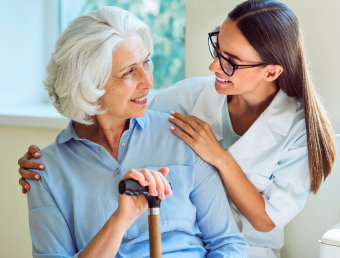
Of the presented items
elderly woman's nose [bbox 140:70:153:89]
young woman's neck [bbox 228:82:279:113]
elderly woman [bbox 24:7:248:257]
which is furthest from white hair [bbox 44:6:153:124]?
young woman's neck [bbox 228:82:279:113]

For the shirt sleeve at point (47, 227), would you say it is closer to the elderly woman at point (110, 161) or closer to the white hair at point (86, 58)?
the elderly woman at point (110, 161)

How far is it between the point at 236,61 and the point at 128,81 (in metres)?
0.36

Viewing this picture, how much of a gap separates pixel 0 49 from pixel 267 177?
1.96 m

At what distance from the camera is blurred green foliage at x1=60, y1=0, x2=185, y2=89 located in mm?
2977

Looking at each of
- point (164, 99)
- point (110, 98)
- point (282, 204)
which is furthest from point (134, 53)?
point (282, 204)

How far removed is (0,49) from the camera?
3.12 m

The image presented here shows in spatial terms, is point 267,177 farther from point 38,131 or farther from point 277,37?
point 38,131

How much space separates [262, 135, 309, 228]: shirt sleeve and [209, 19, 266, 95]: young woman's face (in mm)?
266

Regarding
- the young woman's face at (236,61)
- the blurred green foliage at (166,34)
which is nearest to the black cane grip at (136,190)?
the young woman's face at (236,61)

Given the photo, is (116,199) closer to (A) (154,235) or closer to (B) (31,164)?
(B) (31,164)

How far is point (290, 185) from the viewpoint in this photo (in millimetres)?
1779

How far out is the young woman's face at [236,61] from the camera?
5.49 feet

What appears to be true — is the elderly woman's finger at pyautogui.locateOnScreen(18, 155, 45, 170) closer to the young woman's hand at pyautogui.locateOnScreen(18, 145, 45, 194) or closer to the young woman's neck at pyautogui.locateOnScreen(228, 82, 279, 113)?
the young woman's hand at pyautogui.locateOnScreen(18, 145, 45, 194)

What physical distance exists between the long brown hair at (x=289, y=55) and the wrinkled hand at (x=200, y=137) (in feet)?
0.96
